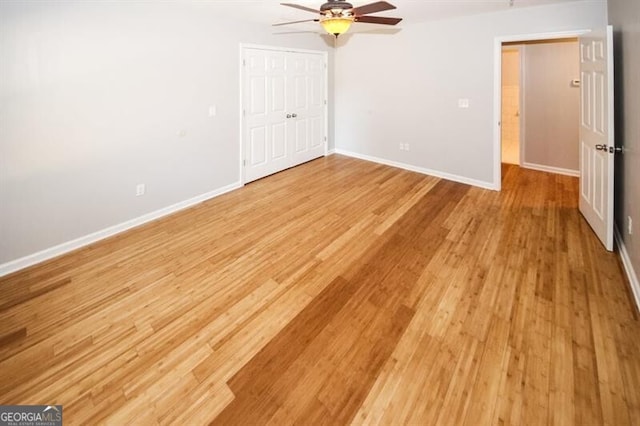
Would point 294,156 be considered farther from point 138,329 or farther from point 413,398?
point 413,398

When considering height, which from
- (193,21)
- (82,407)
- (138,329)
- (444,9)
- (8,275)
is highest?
(444,9)

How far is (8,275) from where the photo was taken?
9.41ft

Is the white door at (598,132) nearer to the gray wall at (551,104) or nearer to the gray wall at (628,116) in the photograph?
the gray wall at (628,116)

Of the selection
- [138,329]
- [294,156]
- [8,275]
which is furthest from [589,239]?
[8,275]

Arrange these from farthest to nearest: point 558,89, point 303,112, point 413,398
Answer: point 303,112 → point 558,89 → point 413,398

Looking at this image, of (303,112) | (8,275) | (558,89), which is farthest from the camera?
(303,112)

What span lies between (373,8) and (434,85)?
2961 mm

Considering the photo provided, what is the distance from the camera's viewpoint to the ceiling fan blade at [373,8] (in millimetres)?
2443

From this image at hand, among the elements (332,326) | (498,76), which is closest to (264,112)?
(498,76)

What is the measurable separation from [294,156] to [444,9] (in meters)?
3.17

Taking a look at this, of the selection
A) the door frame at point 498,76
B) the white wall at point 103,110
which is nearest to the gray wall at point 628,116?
the door frame at point 498,76

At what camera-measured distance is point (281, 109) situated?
18.2 feet

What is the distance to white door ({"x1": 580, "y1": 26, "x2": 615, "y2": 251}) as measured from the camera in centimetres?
283

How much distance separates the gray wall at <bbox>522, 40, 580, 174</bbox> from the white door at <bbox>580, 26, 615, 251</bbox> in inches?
76.2
